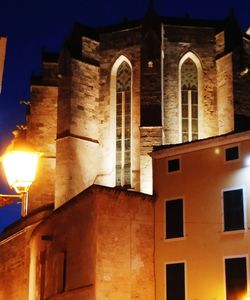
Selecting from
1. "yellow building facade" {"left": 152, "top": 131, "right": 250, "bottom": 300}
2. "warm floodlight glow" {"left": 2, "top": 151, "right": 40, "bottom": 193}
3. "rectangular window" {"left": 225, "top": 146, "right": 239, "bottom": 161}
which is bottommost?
"warm floodlight glow" {"left": 2, "top": 151, "right": 40, "bottom": 193}

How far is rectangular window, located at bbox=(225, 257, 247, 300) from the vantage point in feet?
69.8

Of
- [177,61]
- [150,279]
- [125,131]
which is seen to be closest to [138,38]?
[177,61]

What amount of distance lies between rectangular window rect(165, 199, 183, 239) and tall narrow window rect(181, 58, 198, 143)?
7417 mm

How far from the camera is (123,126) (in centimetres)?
3167

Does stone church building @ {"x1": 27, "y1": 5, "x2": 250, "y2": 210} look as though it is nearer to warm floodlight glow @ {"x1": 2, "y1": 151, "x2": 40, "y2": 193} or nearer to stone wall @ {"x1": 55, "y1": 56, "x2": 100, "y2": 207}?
stone wall @ {"x1": 55, "y1": 56, "x2": 100, "y2": 207}

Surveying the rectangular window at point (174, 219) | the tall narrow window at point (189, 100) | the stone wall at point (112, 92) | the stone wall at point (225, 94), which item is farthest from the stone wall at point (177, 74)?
the rectangular window at point (174, 219)

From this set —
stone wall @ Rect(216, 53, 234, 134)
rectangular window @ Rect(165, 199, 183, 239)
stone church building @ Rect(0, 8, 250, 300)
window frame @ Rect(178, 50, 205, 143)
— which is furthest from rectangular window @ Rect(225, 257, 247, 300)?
window frame @ Rect(178, 50, 205, 143)

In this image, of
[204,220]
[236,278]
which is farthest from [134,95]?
[236,278]

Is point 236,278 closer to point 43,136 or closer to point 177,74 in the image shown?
point 177,74

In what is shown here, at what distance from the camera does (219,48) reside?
31.2 meters

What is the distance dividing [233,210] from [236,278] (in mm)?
2236

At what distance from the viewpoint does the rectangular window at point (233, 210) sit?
72.6 feet

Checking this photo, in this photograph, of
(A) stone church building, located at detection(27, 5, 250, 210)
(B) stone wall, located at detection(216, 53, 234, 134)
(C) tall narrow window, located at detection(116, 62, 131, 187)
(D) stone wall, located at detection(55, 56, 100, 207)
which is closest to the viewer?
(B) stone wall, located at detection(216, 53, 234, 134)

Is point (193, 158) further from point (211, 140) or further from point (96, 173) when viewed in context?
point (96, 173)
